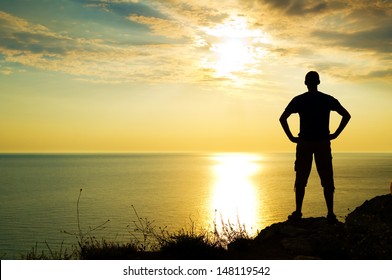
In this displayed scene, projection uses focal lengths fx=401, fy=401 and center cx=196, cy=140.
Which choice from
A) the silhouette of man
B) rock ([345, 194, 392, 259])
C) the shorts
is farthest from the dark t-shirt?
rock ([345, 194, 392, 259])

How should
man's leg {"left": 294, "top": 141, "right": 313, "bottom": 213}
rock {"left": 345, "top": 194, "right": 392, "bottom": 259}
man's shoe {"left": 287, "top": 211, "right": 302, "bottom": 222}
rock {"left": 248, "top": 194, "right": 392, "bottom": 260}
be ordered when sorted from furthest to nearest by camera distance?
man's shoe {"left": 287, "top": 211, "right": 302, "bottom": 222}, man's leg {"left": 294, "top": 141, "right": 313, "bottom": 213}, rock {"left": 248, "top": 194, "right": 392, "bottom": 260}, rock {"left": 345, "top": 194, "right": 392, "bottom": 259}

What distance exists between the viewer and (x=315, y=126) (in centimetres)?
Result: 945

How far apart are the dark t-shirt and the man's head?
10.0 inches

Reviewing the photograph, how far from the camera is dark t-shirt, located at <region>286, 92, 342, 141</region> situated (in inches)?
370

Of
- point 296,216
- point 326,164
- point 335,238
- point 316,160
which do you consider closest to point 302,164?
point 316,160

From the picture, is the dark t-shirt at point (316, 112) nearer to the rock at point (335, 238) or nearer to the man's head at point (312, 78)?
the man's head at point (312, 78)

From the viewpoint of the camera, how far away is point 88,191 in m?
102

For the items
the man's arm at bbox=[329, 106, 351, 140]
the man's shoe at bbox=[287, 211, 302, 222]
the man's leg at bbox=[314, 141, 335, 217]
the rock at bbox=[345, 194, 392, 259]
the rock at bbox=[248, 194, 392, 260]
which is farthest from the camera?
the man's shoe at bbox=[287, 211, 302, 222]

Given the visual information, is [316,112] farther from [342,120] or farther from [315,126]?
[342,120]

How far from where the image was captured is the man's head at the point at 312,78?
9531mm

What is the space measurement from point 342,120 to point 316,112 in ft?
2.11

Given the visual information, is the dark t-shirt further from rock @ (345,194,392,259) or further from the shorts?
rock @ (345,194,392,259)

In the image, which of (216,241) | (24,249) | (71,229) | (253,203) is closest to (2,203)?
(71,229)

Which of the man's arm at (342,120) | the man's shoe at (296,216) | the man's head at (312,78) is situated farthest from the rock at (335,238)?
the man's head at (312,78)
